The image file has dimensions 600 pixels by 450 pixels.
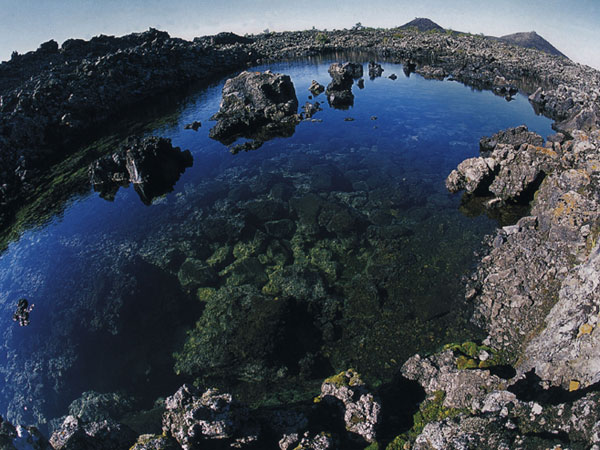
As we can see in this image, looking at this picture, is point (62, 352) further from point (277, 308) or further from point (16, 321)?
point (277, 308)

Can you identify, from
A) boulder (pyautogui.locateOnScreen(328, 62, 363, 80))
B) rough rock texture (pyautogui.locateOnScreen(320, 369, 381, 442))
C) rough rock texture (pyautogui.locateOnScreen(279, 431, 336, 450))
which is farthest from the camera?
boulder (pyautogui.locateOnScreen(328, 62, 363, 80))

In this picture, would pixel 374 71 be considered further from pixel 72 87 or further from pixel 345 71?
pixel 72 87

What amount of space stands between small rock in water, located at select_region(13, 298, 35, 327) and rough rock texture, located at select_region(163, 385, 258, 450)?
17289mm

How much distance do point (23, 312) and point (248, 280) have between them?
53.5 feet

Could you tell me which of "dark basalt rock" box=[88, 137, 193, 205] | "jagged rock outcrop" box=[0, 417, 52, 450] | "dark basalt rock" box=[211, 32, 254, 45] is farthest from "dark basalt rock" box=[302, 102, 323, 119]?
"dark basalt rock" box=[211, 32, 254, 45]

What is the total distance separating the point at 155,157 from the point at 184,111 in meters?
26.9

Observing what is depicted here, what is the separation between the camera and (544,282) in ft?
57.0

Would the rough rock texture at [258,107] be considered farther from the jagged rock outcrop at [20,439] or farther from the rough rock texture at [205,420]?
the jagged rock outcrop at [20,439]

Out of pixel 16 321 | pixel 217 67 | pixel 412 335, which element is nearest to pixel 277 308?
pixel 412 335

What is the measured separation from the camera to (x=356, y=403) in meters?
12.9

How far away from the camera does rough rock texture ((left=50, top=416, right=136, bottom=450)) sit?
11516mm

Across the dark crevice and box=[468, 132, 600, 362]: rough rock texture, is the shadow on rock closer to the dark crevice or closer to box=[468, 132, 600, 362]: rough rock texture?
the dark crevice

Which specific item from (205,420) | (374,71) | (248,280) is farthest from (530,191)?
(374,71)

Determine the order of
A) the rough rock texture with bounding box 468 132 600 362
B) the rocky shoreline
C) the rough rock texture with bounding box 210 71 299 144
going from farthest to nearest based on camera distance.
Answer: the rough rock texture with bounding box 210 71 299 144
the rough rock texture with bounding box 468 132 600 362
the rocky shoreline
